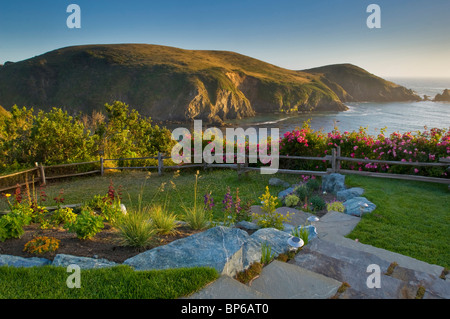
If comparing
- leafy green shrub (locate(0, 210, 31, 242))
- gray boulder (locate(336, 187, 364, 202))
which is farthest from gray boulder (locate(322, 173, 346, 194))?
leafy green shrub (locate(0, 210, 31, 242))

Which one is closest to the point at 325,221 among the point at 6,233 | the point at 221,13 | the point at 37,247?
the point at 37,247

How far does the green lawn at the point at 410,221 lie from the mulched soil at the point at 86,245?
3.38 meters

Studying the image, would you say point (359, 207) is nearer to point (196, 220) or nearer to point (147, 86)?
point (196, 220)

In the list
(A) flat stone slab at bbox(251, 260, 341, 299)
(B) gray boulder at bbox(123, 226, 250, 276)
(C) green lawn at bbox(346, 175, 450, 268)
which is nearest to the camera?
(A) flat stone slab at bbox(251, 260, 341, 299)

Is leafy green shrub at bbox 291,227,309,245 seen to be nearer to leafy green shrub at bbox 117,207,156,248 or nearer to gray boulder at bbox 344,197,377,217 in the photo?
gray boulder at bbox 344,197,377,217

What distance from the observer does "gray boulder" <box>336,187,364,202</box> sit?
7.53 m

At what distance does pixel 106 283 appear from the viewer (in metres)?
3.17

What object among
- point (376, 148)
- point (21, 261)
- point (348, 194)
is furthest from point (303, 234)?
point (376, 148)

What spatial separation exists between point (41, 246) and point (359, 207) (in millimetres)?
5826

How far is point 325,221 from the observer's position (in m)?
5.80

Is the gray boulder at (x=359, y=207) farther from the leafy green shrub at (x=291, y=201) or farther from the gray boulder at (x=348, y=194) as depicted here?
the leafy green shrub at (x=291, y=201)

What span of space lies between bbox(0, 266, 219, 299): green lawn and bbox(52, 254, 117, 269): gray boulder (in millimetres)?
189

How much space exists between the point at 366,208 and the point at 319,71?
168568mm

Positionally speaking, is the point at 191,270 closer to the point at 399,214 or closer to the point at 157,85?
the point at 399,214
